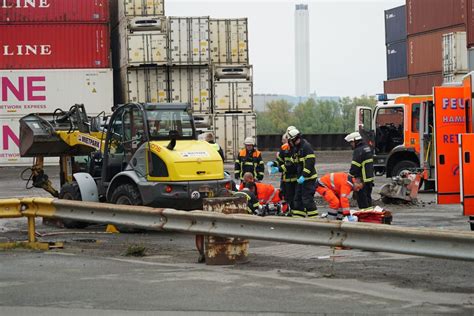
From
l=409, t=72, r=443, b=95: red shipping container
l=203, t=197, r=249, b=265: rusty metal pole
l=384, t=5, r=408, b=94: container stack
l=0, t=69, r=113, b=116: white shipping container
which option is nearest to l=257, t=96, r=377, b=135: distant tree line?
l=384, t=5, r=408, b=94: container stack

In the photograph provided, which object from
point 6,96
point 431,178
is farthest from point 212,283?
point 6,96

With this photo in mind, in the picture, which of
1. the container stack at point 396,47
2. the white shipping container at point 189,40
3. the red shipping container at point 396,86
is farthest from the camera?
the container stack at point 396,47

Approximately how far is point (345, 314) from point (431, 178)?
13832 millimetres

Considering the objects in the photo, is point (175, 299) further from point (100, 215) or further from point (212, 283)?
point (100, 215)

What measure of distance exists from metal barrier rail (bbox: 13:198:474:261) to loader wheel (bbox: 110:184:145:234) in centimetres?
200

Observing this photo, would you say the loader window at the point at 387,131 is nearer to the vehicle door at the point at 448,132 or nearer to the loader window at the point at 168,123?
the vehicle door at the point at 448,132

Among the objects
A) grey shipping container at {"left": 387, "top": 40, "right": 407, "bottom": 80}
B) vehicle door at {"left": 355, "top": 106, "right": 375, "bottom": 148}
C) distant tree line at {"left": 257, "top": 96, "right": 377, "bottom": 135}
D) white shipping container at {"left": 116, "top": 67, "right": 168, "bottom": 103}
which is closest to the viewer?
vehicle door at {"left": 355, "top": 106, "right": 375, "bottom": 148}

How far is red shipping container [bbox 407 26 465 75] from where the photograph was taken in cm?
3665

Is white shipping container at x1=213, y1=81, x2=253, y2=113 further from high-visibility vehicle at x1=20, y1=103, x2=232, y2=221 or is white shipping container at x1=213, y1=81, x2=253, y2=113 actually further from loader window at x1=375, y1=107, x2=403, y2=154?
high-visibility vehicle at x1=20, y1=103, x2=232, y2=221

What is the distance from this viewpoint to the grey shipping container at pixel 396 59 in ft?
155


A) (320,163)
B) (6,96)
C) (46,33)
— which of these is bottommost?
(320,163)

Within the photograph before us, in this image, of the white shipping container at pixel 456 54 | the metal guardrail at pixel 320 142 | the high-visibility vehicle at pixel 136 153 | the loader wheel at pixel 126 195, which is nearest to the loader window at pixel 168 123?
the high-visibility vehicle at pixel 136 153

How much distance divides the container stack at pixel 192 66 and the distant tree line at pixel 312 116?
4451cm

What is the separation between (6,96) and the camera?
3638cm
